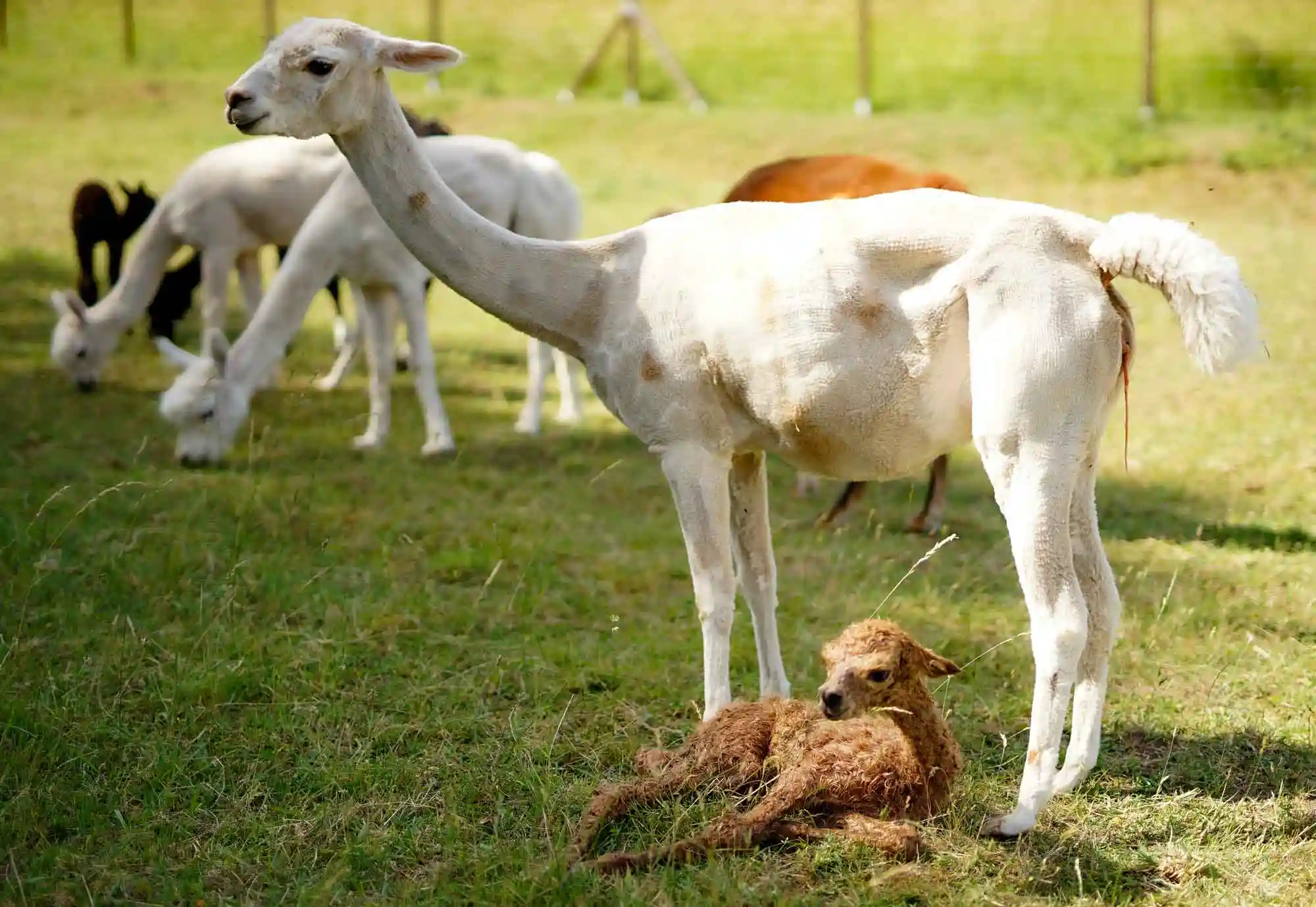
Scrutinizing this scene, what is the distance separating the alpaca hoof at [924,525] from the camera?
6.80 metres

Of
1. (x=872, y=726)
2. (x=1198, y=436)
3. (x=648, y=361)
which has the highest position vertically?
(x=648, y=361)

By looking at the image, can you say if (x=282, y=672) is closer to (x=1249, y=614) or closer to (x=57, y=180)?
(x=1249, y=614)

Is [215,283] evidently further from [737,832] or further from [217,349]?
[737,832]

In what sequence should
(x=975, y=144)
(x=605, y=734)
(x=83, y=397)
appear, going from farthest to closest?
(x=975, y=144) → (x=83, y=397) → (x=605, y=734)

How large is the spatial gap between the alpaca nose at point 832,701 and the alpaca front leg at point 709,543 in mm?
599

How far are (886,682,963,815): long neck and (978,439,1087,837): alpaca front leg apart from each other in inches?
5.5

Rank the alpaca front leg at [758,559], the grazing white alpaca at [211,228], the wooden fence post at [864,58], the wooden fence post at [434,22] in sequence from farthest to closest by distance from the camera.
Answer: the wooden fence post at [434,22] → the wooden fence post at [864,58] → the grazing white alpaca at [211,228] → the alpaca front leg at [758,559]

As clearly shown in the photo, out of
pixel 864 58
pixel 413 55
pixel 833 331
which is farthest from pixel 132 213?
pixel 864 58

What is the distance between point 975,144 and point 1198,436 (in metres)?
7.92

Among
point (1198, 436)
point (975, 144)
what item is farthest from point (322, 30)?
point (975, 144)

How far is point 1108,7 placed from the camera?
752 inches

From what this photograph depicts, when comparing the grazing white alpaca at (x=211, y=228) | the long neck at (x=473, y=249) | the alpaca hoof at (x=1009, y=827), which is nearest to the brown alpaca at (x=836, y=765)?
the alpaca hoof at (x=1009, y=827)

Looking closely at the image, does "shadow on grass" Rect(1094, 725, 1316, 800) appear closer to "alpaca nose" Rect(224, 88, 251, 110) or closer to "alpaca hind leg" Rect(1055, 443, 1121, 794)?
"alpaca hind leg" Rect(1055, 443, 1121, 794)

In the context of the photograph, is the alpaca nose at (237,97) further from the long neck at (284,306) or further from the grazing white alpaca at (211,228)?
the grazing white alpaca at (211,228)
